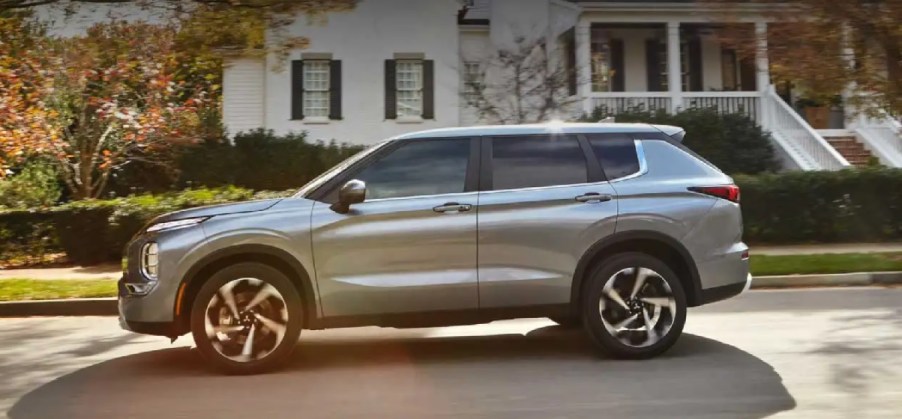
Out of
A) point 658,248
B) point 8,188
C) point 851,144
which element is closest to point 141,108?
point 8,188

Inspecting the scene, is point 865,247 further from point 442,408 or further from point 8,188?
point 8,188

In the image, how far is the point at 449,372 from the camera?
6.27m

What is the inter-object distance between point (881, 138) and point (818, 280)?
12.6 metres

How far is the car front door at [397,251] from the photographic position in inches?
239

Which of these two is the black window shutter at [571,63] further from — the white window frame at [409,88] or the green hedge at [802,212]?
the green hedge at [802,212]

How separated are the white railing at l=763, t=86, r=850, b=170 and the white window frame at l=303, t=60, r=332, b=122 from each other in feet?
38.8

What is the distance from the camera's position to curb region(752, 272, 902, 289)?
11.1 meters

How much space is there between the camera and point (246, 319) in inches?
239

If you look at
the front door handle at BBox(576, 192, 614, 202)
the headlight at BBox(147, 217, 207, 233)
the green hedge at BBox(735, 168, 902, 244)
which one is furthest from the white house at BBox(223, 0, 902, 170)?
the headlight at BBox(147, 217, 207, 233)

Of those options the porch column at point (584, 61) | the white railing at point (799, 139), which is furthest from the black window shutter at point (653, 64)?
the white railing at point (799, 139)

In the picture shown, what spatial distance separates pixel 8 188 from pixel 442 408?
57.9 ft

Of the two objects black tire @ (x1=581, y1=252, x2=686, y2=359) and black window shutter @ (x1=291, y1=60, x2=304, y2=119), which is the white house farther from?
black tire @ (x1=581, y1=252, x2=686, y2=359)

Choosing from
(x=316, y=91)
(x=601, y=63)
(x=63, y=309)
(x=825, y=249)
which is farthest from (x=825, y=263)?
(x=316, y=91)

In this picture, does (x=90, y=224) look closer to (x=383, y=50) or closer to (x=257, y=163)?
(x=257, y=163)
